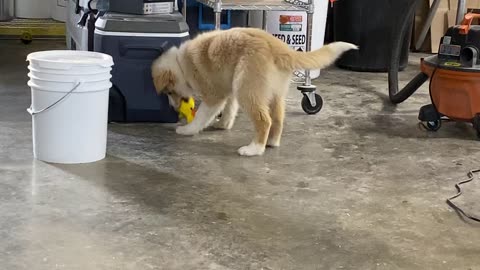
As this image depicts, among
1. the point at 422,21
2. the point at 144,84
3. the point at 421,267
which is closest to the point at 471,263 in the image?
the point at 421,267

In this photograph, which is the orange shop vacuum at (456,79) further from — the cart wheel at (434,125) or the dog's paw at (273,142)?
the dog's paw at (273,142)

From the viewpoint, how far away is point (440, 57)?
3.43 metres

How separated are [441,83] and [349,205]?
1200mm

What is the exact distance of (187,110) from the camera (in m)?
3.43

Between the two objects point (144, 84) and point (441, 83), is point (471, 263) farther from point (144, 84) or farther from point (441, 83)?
point (144, 84)

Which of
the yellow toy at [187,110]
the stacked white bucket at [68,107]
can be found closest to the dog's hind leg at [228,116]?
the yellow toy at [187,110]

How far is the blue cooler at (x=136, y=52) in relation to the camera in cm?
325

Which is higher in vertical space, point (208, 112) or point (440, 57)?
point (440, 57)

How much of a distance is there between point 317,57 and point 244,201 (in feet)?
2.58

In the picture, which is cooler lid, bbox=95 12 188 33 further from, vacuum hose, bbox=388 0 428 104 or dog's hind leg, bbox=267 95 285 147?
vacuum hose, bbox=388 0 428 104

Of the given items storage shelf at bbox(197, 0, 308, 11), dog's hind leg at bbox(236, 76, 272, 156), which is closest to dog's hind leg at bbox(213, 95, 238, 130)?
dog's hind leg at bbox(236, 76, 272, 156)

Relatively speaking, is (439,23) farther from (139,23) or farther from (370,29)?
(139,23)

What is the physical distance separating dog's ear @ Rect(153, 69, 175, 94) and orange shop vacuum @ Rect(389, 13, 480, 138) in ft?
3.97

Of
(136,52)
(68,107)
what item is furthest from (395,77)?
(68,107)
